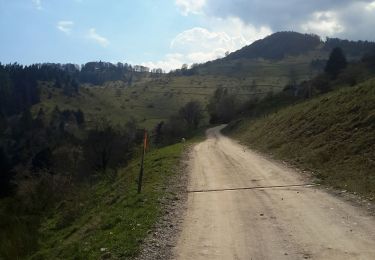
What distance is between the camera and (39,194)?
36500 mm

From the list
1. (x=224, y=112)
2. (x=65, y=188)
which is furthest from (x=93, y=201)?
(x=224, y=112)

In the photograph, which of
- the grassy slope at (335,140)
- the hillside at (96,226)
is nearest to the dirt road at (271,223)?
the hillside at (96,226)

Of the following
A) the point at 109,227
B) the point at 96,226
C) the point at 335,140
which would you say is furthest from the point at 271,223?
the point at 335,140

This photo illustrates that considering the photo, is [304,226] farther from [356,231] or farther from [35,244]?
[35,244]

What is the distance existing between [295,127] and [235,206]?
70.3ft

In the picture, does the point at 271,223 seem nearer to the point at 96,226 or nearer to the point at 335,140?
the point at 96,226

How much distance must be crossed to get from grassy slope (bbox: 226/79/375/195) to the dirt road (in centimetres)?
190

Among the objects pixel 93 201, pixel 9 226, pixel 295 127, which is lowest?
pixel 9 226

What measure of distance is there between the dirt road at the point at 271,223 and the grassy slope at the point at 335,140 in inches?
74.7

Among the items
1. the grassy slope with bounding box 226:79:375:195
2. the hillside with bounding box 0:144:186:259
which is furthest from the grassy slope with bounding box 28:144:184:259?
the grassy slope with bounding box 226:79:375:195

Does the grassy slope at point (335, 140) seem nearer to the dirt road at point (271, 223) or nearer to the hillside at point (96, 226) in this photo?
the dirt road at point (271, 223)

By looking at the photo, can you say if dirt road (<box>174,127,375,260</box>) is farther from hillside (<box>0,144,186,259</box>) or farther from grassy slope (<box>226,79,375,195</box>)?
grassy slope (<box>226,79,375,195</box>)

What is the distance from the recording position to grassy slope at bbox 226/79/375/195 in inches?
799

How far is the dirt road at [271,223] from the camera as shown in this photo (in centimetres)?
1089
